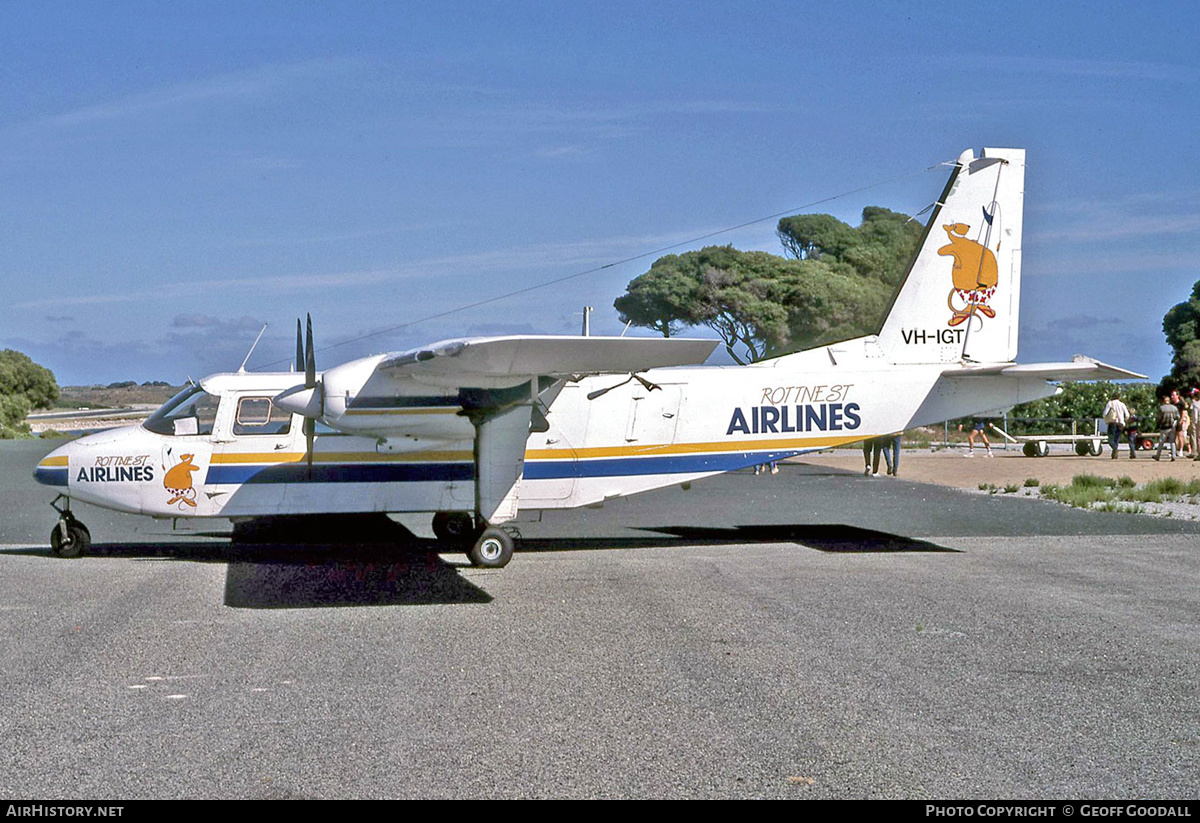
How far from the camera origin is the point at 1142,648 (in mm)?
7992

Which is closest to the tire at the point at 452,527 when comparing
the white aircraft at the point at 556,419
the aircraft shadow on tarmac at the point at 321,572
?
the white aircraft at the point at 556,419

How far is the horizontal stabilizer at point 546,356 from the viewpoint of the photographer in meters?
9.73

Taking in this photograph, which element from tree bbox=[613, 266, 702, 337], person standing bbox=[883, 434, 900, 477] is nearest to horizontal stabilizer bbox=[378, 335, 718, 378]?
person standing bbox=[883, 434, 900, 477]

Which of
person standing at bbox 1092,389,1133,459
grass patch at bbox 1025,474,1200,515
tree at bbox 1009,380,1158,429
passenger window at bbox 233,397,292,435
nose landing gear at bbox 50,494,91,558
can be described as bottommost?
nose landing gear at bbox 50,494,91,558

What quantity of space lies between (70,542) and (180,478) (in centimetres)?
154

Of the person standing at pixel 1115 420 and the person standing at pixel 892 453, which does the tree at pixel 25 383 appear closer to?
the person standing at pixel 892 453

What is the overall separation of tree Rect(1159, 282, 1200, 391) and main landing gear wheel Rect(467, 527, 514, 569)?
143 ft

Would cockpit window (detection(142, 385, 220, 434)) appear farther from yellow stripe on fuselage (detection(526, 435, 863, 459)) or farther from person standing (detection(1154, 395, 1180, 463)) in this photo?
person standing (detection(1154, 395, 1180, 463))

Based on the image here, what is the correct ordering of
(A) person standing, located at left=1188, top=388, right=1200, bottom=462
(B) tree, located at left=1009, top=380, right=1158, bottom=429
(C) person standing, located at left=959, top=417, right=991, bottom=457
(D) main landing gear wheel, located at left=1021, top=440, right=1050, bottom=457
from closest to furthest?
(A) person standing, located at left=1188, top=388, right=1200, bottom=462 → (D) main landing gear wheel, located at left=1021, top=440, right=1050, bottom=457 → (C) person standing, located at left=959, top=417, right=991, bottom=457 → (B) tree, located at left=1009, top=380, right=1158, bottom=429

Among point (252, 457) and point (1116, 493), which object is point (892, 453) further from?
point (252, 457)

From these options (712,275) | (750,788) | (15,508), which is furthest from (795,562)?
(712,275)

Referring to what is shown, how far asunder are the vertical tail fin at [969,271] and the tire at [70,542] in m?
9.84

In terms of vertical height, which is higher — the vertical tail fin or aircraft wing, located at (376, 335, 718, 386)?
the vertical tail fin

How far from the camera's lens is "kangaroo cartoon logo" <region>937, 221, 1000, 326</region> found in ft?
47.7
